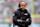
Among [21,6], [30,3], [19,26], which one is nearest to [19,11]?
[21,6]

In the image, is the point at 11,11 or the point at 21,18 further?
the point at 11,11

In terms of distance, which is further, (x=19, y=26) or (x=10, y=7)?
(x=10, y=7)

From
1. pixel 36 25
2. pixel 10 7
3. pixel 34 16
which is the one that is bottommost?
pixel 36 25

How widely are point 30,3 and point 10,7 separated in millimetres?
814

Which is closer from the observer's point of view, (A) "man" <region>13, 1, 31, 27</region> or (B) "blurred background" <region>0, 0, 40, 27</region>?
(A) "man" <region>13, 1, 31, 27</region>

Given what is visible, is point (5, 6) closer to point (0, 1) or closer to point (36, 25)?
point (0, 1)

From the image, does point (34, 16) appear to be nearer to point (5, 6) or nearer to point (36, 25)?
point (36, 25)

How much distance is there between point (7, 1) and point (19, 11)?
2511 millimetres

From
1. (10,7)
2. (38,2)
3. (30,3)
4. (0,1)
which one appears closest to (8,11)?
(10,7)

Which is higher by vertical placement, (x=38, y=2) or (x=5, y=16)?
(x=38, y=2)

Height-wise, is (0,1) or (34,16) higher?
(0,1)

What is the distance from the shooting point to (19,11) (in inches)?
106

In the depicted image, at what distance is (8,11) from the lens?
5.14 metres

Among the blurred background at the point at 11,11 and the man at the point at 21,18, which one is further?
the blurred background at the point at 11,11
